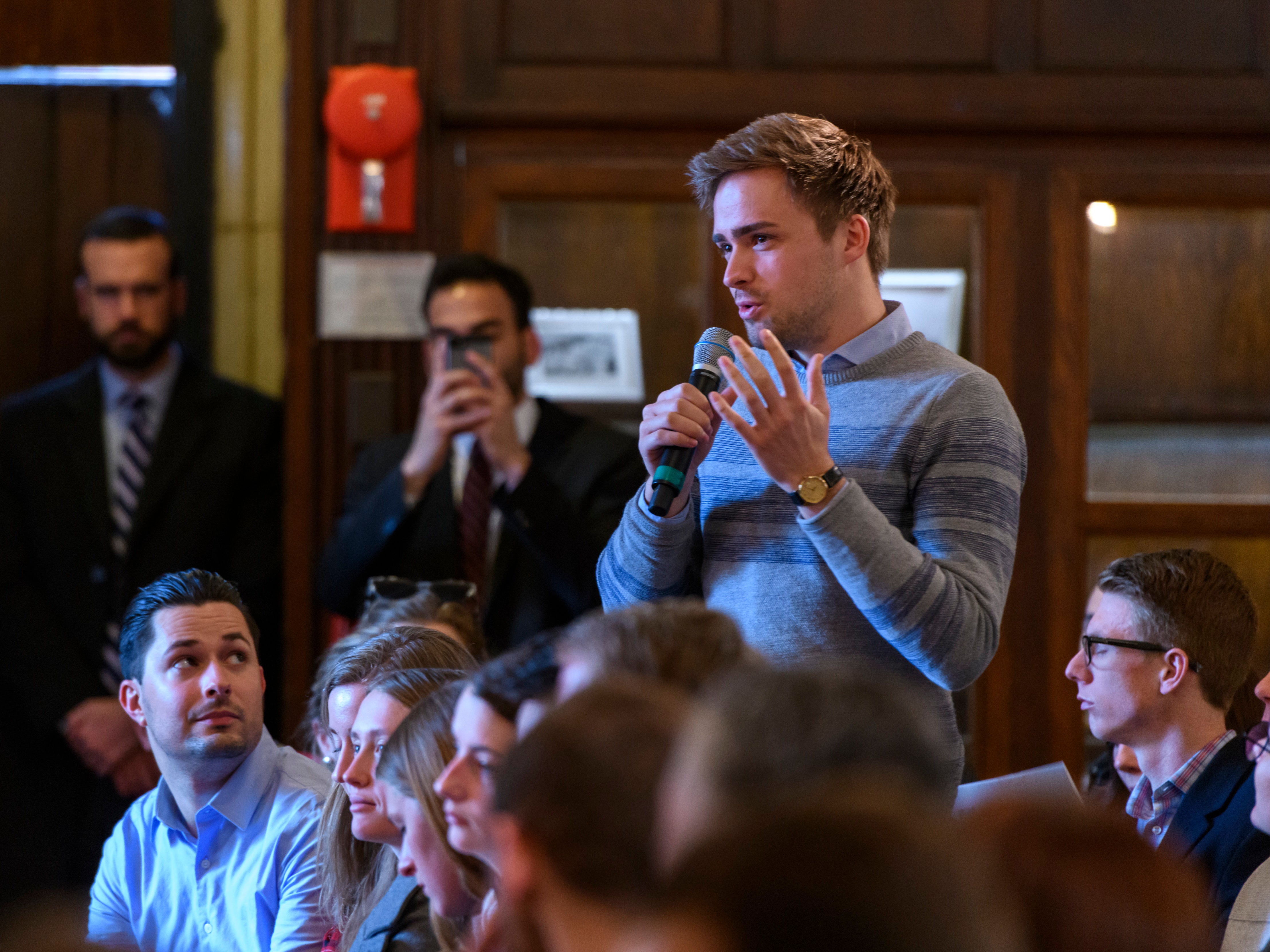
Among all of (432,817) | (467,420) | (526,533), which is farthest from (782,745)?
(467,420)

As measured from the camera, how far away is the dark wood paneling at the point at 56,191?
11.6ft

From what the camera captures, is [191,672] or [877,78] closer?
[191,672]

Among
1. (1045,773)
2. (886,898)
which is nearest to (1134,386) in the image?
(1045,773)

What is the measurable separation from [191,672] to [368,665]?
0.27 metres

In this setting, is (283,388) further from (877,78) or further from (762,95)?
(877,78)

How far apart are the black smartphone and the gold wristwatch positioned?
4.69ft

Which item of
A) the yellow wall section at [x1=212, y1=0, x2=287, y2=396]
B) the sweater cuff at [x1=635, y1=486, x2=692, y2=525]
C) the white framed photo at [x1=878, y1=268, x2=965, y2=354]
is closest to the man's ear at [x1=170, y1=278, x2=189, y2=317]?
the yellow wall section at [x1=212, y1=0, x2=287, y2=396]

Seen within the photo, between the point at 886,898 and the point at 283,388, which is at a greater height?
the point at 283,388

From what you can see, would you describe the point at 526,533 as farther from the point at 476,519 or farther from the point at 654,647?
the point at 654,647

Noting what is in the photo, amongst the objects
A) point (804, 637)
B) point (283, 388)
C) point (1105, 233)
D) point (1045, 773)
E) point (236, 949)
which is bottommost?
point (236, 949)

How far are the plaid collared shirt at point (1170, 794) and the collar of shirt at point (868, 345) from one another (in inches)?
27.7

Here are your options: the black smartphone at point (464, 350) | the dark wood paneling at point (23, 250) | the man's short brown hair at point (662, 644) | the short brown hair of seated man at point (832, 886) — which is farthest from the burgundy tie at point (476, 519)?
the short brown hair of seated man at point (832, 886)

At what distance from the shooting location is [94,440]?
10.4ft

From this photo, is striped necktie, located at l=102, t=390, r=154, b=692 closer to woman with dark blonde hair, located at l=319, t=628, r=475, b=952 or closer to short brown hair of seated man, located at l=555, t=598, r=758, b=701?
→ woman with dark blonde hair, located at l=319, t=628, r=475, b=952
